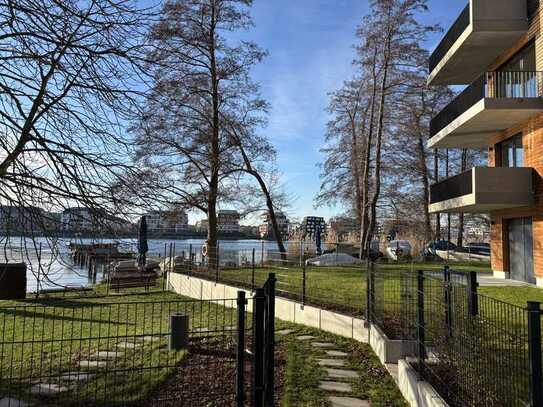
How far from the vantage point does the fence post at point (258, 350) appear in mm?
3354

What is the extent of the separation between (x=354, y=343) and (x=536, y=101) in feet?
36.9

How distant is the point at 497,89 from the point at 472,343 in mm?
15501

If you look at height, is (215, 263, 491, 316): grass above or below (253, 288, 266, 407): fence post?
below

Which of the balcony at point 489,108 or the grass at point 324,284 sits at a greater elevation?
the balcony at point 489,108

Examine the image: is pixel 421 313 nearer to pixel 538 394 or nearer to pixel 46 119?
pixel 538 394

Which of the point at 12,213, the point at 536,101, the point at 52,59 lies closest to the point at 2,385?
the point at 12,213

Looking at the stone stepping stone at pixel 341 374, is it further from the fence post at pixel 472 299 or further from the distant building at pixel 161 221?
the distant building at pixel 161 221

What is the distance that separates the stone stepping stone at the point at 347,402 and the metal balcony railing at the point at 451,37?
1487cm

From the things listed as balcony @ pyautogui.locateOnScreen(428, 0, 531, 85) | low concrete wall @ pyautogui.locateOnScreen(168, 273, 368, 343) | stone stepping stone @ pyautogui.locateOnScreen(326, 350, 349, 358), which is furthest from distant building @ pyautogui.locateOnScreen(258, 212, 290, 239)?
stone stepping stone @ pyautogui.locateOnScreen(326, 350, 349, 358)

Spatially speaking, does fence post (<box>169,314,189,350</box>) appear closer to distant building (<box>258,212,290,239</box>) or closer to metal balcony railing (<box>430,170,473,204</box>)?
metal balcony railing (<box>430,170,473,204</box>)

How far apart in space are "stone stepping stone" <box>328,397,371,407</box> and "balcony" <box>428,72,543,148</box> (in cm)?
1260

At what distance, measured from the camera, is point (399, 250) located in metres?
23.4

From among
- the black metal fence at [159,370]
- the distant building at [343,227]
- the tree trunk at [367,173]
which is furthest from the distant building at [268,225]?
the black metal fence at [159,370]

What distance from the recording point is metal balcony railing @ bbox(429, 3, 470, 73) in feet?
51.6
